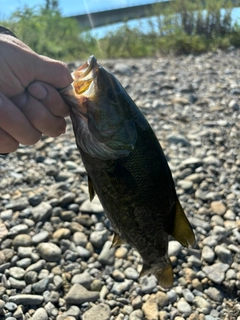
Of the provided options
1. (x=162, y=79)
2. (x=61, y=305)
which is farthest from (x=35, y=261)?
(x=162, y=79)

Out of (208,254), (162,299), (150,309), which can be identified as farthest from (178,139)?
(150,309)

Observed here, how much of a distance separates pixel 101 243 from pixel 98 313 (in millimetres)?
801

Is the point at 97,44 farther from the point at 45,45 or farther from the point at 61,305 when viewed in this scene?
the point at 61,305

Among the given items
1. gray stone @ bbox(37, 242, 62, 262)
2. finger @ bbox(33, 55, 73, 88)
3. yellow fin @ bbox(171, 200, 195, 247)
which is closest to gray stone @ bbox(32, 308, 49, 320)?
gray stone @ bbox(37, 242, 62, 262)

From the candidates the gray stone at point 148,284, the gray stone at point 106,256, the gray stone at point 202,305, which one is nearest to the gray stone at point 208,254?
the gray stone at point 202,305

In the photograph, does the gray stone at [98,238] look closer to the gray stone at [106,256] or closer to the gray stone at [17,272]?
the gray stone at [106,256]

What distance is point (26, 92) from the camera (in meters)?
2.07

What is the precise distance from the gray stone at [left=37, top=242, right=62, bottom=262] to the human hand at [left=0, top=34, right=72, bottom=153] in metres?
1.47

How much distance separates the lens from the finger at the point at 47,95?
2.04 metres

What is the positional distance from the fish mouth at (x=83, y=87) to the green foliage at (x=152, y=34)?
957 cm

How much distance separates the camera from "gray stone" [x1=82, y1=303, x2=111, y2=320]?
2852mm

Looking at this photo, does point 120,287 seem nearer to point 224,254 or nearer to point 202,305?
point 202,305

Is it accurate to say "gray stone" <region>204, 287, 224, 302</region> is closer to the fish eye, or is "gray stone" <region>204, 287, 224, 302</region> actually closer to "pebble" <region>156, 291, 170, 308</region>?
"pebble" <region>156, 291, 170, 308</region>

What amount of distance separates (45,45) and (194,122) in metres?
7.01
